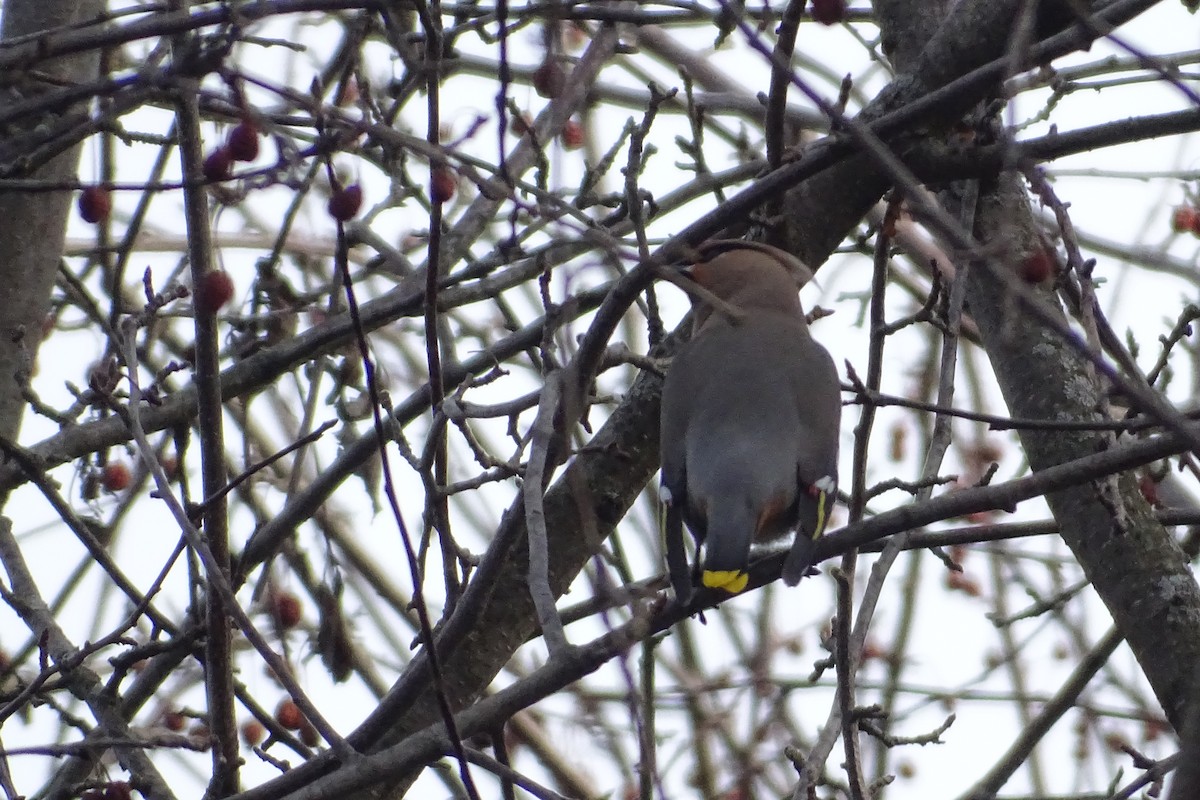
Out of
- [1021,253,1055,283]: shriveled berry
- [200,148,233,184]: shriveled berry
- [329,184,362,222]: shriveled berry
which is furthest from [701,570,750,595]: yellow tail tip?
[200,148,233,184]: shriveled berry

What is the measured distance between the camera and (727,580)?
11.6 feet

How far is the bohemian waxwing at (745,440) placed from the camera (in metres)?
3.70

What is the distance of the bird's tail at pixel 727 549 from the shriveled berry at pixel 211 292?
1.20m

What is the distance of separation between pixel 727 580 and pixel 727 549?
6.0 inches

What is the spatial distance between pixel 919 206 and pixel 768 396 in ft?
6.88

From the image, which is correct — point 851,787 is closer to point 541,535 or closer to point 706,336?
point 541,535

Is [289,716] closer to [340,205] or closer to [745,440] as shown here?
[745,440]

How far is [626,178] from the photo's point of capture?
126 inches

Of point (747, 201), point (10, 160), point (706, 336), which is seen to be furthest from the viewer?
point (706, 336)

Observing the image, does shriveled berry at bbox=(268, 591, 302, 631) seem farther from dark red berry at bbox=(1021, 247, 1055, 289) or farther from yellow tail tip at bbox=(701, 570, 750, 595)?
dark red berry at bbox=(1021, 247, 1055, 289)

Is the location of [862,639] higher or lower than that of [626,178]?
lower

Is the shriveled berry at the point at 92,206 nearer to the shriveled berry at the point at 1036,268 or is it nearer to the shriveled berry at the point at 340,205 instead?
the shriveled berry at the point at 340,205

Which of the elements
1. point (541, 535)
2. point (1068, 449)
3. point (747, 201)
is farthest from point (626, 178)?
point (1068, 449)

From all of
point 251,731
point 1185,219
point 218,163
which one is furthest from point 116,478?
point 1185,219
